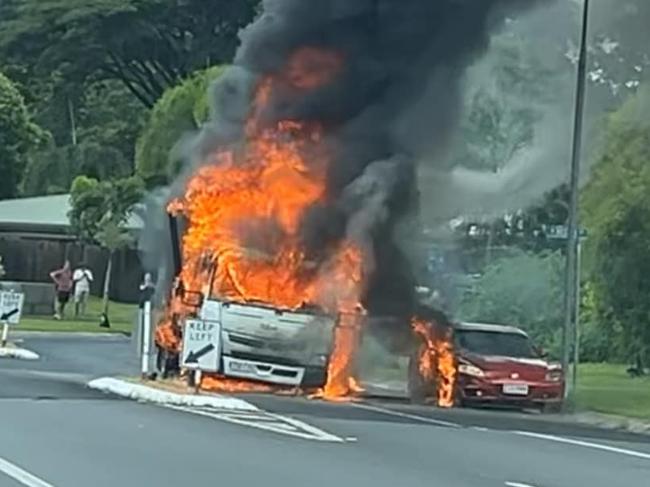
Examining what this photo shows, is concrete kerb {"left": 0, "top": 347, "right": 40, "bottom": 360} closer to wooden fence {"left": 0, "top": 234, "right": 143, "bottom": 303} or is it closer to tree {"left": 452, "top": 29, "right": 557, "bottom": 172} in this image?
tree {"left": 452, "top": 29, "right": 557, "bottom": 172}

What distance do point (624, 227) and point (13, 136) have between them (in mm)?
33013

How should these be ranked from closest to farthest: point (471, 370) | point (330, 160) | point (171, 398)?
point (171, 398) < point (471, 370) < point (330, 160)

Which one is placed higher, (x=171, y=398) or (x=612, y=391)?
(x=612, y=391)

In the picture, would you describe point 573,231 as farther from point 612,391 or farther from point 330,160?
point 612,391

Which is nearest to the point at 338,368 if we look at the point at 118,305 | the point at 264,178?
the point at 264,178

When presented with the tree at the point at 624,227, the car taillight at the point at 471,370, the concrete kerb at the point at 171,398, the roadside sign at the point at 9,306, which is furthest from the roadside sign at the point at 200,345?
the tree at the point at 624,227

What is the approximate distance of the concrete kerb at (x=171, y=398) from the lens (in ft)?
74.7

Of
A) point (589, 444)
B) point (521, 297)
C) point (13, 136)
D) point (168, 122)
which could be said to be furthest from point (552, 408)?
point (13, 136)

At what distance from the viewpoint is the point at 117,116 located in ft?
231

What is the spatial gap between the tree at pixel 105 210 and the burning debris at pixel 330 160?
19.9 m

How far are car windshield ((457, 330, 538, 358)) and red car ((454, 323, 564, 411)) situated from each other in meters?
0.02

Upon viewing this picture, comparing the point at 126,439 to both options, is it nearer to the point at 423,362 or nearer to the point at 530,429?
the point at 530,429

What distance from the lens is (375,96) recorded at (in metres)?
28.4

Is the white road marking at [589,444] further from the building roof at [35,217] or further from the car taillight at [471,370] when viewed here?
the building roof at [35,217]
